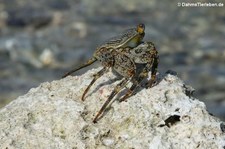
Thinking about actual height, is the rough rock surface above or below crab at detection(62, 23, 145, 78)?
below

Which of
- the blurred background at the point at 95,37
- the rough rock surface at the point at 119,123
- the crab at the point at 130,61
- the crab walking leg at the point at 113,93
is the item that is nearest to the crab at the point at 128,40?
the crab at the point at 130,61

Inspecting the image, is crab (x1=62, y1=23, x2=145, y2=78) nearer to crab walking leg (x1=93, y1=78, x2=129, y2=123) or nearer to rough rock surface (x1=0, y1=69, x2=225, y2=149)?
crab walking leg (x1=93, y1=78, x2=129, y2=123)

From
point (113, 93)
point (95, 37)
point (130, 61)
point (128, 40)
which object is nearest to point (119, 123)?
point (113, 93)

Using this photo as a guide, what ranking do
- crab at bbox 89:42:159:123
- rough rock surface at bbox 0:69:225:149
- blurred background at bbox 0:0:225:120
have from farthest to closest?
blurred background at bbox 0:0:225:120, crab at bbox 89:42:159:123, rough rock surface at bbox 0:69:225:149

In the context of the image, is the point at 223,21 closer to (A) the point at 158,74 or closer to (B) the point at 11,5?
(B) the point at 11,5

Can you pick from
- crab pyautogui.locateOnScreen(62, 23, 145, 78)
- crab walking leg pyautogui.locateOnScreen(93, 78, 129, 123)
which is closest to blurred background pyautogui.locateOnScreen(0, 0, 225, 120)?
crab pyautogui.locateOnScreen(62, 23, 145, 78)

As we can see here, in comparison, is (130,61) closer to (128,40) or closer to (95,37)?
(128,40)

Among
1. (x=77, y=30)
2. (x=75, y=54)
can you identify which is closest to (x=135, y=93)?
(x=75, y=54)
